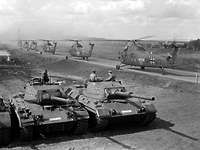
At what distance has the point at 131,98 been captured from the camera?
16484 mm

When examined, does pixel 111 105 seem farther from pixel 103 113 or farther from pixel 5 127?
pixel 5 127

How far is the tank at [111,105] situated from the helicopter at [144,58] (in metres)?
17.1

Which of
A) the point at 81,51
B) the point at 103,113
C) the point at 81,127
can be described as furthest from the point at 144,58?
the point at 81,127

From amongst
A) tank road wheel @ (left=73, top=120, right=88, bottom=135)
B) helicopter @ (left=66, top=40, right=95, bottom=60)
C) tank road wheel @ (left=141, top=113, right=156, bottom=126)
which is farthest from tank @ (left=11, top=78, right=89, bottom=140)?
helicopter @ (left=66, top=40, right=95, bottom=60)

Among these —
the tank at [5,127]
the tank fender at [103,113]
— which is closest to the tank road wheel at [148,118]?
the tank fender at [103,113]

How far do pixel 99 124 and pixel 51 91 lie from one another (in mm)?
2756

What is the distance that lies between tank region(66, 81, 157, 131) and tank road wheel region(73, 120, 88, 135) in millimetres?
570

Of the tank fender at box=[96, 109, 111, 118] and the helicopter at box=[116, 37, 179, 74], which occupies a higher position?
the helicopter at box=[116, 37, 179, 74]

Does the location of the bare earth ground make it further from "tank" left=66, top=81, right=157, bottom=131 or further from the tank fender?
the tank fender

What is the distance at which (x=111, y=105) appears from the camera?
15.2 m

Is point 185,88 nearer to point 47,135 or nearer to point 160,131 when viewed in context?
point 160,131

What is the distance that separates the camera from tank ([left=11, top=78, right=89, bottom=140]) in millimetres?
13031

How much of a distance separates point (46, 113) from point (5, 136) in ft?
6.38

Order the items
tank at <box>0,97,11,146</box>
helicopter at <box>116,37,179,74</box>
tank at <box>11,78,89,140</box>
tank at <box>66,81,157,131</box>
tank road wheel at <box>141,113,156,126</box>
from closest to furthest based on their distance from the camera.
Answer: tank at <box>0,97,11,146</box> → tank at <box>11,78,89,140</box> → tank at <box>66,81,157,131</box> → tank road wheel at <box>141,113,156,126</box> → helicopter at <box>116,37,179,74</box>
